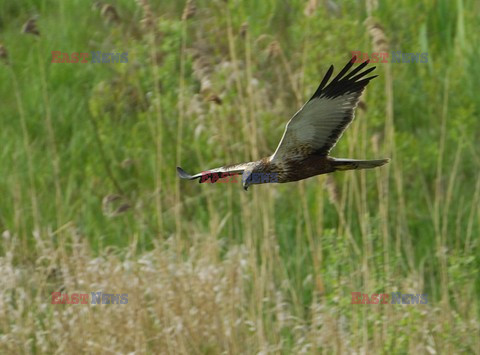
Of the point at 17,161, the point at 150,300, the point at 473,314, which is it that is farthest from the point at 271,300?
the point at 17,161

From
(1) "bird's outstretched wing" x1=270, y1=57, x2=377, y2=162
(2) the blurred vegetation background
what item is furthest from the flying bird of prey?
(2) the blurred vegetation background

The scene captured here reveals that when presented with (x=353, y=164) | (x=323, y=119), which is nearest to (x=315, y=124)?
(x=323, y=119)

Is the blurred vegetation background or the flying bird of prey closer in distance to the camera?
the flying bird of prey

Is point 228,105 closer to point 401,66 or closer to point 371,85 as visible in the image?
point 371,85

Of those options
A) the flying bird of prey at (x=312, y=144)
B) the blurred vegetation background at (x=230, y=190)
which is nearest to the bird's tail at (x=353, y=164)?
the flying bird of prey at (x=312, y=144)

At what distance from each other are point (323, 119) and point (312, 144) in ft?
0.46

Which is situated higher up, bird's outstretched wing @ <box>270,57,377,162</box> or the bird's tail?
bird's outstretched wing @ <box>270,57,377,162</box>

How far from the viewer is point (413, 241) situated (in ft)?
20.4

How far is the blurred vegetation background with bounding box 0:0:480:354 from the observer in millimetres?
5055

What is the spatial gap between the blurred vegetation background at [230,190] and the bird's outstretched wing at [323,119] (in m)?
1.15

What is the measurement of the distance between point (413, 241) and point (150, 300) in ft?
5.00

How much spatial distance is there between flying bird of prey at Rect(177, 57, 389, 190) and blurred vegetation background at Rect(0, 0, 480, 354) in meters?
1.20

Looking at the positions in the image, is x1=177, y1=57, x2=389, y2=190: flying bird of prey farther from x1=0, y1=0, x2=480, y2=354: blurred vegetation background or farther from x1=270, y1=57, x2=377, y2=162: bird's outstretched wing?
x1=0, y1=0, x2=480, y2=354: blurred vegetation background

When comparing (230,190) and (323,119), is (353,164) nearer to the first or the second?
(323,119)
